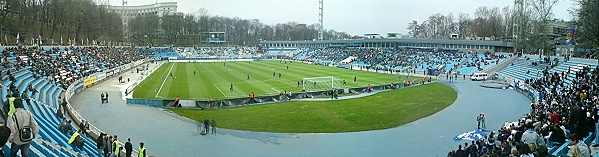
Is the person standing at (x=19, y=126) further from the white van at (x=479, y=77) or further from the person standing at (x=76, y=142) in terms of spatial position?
the white van at (x=479, y=77)

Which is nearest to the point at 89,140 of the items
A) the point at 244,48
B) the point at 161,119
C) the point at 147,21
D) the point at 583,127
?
the point at 161,119

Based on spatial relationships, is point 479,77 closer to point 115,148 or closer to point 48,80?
point 48,80

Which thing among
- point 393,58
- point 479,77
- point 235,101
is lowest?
point 235,101

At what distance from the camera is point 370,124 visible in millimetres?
22562

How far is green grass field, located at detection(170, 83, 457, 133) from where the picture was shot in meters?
22.0

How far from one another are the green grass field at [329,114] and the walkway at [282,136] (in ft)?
3.40

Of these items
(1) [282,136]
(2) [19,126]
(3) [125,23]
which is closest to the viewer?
(2) [19,126]

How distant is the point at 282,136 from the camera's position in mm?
19703

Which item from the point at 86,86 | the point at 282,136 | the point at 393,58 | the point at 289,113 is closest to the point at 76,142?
the point at 282,136

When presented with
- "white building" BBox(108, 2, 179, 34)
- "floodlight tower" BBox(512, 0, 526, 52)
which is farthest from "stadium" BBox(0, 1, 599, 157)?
"floodlight tower" BBox(512, 0, 526, 52)

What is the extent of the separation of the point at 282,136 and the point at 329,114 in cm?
633

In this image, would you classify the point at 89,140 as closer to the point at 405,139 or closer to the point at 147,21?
the point at 405,139

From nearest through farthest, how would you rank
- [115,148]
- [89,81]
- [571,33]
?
[115,148], [89,81], [571,33]

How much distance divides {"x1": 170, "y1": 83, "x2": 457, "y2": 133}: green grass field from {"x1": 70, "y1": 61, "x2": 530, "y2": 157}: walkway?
104cm
